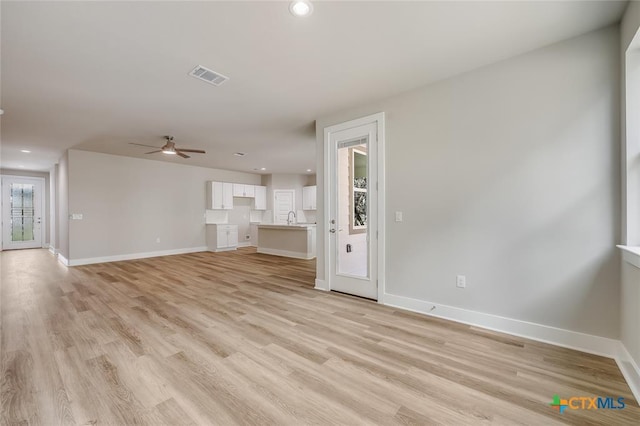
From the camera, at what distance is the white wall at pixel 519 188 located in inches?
87.0

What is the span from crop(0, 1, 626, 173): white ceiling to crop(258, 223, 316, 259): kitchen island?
11.4ft

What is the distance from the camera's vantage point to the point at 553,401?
5.48 feet

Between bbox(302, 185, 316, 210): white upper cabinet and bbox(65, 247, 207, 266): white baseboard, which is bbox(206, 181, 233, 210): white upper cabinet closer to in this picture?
bbox(65, 247, 207, 266): white baseboard

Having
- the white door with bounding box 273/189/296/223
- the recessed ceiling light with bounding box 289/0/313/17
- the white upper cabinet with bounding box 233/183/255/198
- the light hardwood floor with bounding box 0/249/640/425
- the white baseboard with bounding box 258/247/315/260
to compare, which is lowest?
the light hardwood floor with bounding box 0/249/640/425

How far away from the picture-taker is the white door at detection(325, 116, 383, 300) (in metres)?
3.55

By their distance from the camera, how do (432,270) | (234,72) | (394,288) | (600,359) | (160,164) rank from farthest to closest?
1. (160,164)
2. (394,288)
3. (432,270)
4. (234,72)
5. (600,359)

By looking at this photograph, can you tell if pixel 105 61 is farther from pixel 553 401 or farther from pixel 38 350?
pixel 553 401

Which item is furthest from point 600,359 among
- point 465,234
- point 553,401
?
point 465,234

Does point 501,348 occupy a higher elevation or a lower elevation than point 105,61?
lower

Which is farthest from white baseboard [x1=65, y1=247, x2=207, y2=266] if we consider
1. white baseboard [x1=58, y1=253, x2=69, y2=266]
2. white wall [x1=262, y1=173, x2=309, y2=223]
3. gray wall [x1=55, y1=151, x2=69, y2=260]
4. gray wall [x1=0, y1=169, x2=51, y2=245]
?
gray wall [x1=0, y1=169, x2=51, y2=245]

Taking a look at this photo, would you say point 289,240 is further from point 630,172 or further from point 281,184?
point 630,172

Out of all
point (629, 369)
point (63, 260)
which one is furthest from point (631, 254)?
point (63, 260)

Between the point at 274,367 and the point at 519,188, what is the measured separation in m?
2.73

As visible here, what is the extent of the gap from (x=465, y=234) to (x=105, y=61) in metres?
4.03
